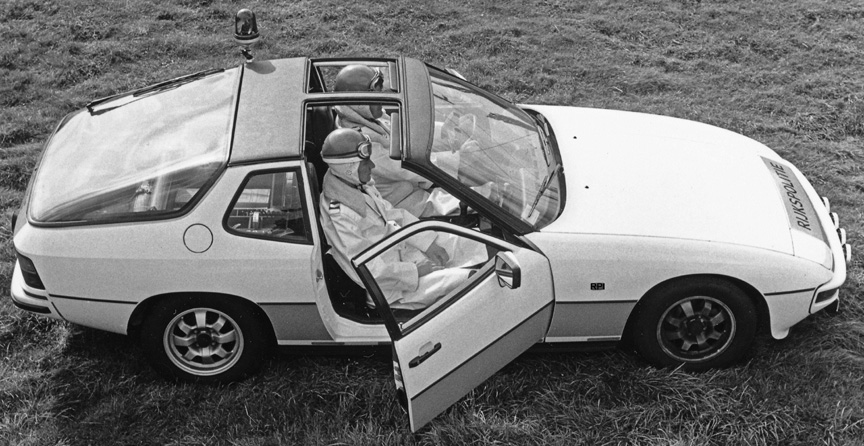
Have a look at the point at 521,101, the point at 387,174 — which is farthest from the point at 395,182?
the point at 521,101

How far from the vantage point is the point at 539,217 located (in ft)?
15.0

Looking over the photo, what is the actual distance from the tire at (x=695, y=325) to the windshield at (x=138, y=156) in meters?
2.48

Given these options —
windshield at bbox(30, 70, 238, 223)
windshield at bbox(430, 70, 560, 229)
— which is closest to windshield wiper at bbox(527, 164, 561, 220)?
windshield at bbox(430, 70, 560, 229)

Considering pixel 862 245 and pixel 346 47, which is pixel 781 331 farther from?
pixel 346 47

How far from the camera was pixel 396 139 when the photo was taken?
443cm

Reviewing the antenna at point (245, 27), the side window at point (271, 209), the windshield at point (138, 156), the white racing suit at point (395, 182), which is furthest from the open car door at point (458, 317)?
the antenna at point (245, 27)

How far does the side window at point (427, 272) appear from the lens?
4.32 meters

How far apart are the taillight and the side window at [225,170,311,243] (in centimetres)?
113

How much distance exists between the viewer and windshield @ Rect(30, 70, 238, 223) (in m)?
4.52

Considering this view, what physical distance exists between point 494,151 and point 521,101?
3538mm

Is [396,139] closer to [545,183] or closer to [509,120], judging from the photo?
[545,183]

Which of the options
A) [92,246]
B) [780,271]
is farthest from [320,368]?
[780,271]

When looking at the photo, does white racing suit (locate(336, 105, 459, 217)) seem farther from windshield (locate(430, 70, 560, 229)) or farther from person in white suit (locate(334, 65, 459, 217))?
windshield (locate(430, 70, 560, 229))

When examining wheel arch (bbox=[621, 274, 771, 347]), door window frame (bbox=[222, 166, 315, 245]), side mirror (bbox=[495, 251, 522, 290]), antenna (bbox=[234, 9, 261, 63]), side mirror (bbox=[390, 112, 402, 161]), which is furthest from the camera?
antenna (bbox=[234, 9, 261, 63])
